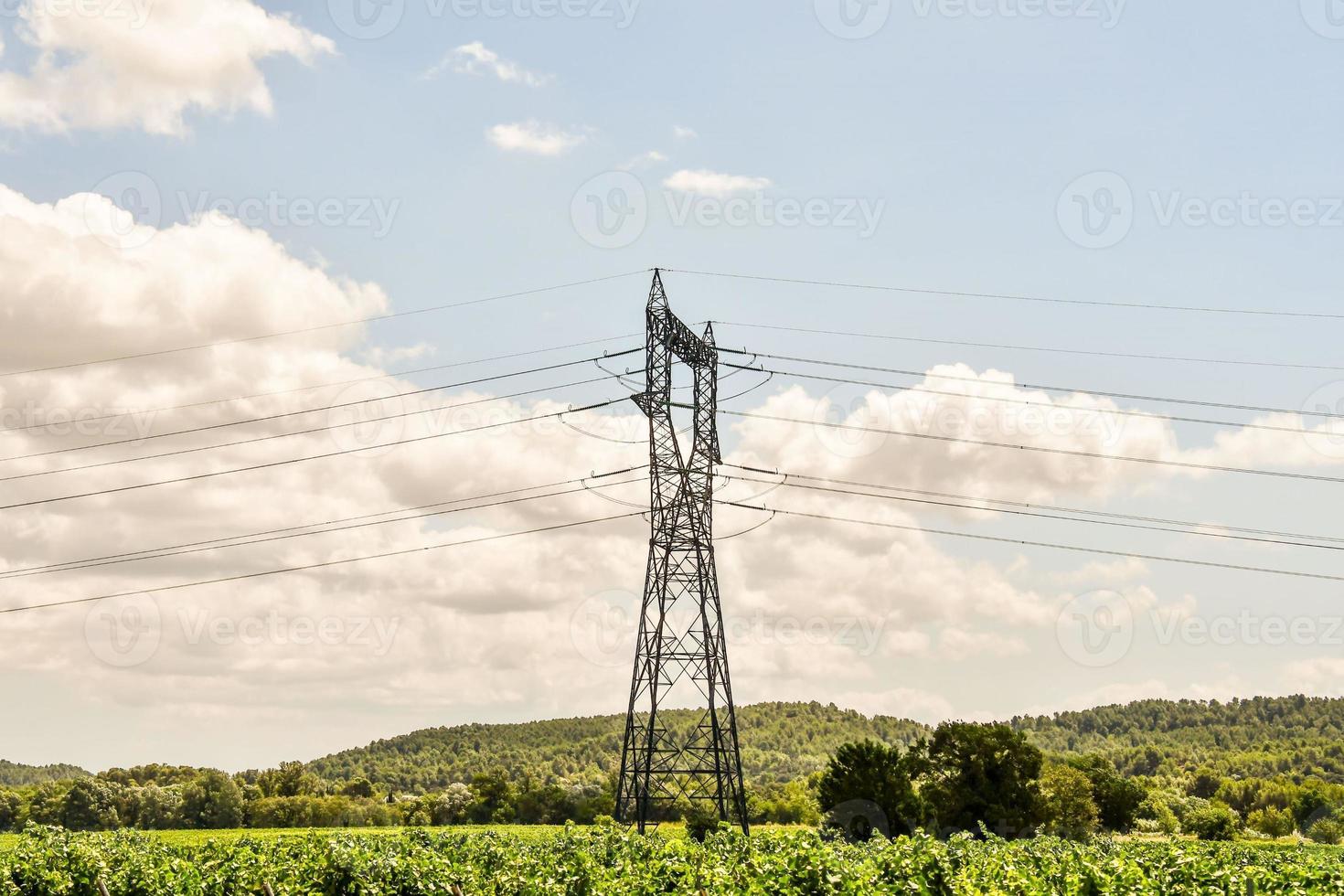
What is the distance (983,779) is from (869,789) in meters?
9.85

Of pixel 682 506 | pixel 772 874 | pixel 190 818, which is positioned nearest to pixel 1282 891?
pixel 772 874

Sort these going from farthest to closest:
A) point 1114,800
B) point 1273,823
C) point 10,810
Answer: point 10,810 < point 1273,823 < point 1114,800

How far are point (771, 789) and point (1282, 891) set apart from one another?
10836cm

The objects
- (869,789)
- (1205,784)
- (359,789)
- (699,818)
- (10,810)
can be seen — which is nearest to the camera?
(699,818)

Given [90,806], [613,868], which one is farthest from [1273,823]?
[90,806]

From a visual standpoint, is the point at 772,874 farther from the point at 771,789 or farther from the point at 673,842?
the point at 771,789

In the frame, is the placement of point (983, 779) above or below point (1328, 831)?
above

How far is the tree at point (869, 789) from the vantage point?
59.3 metres

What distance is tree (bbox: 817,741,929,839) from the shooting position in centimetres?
5928

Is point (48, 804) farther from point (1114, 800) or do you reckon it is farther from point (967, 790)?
point (1114, 800)

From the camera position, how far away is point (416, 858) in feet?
84.6

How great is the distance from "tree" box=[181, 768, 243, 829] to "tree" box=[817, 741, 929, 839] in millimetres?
77342

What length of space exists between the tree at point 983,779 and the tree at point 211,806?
262 ft

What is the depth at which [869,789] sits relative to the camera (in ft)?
195
